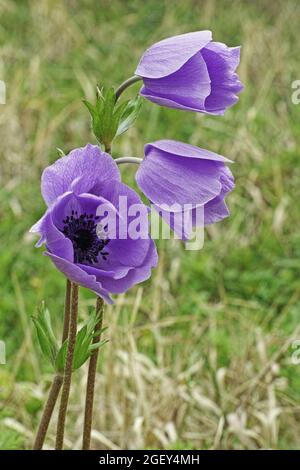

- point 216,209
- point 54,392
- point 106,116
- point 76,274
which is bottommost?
point 54,392

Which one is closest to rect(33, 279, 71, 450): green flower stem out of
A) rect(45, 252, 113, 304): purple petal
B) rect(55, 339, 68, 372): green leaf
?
rect(55, 339, 68, 372): green leaf

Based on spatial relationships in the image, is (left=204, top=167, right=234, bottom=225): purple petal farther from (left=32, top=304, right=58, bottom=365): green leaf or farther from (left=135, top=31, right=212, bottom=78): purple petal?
(left=32, top=304, right=58, bottom=365): green leaf

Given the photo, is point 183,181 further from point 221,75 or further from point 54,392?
point 54,392

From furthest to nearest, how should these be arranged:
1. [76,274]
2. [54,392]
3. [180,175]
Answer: [54,392] → [180,175] → [76,274]

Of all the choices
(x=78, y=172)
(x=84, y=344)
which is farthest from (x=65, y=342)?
(x=78, y=172)

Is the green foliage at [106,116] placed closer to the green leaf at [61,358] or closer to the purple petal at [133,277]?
the purple petal at [133,277]

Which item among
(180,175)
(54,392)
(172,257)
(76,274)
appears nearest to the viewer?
(76,274)

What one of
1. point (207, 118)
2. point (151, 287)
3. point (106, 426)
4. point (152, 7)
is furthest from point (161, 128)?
point (106, 426)
